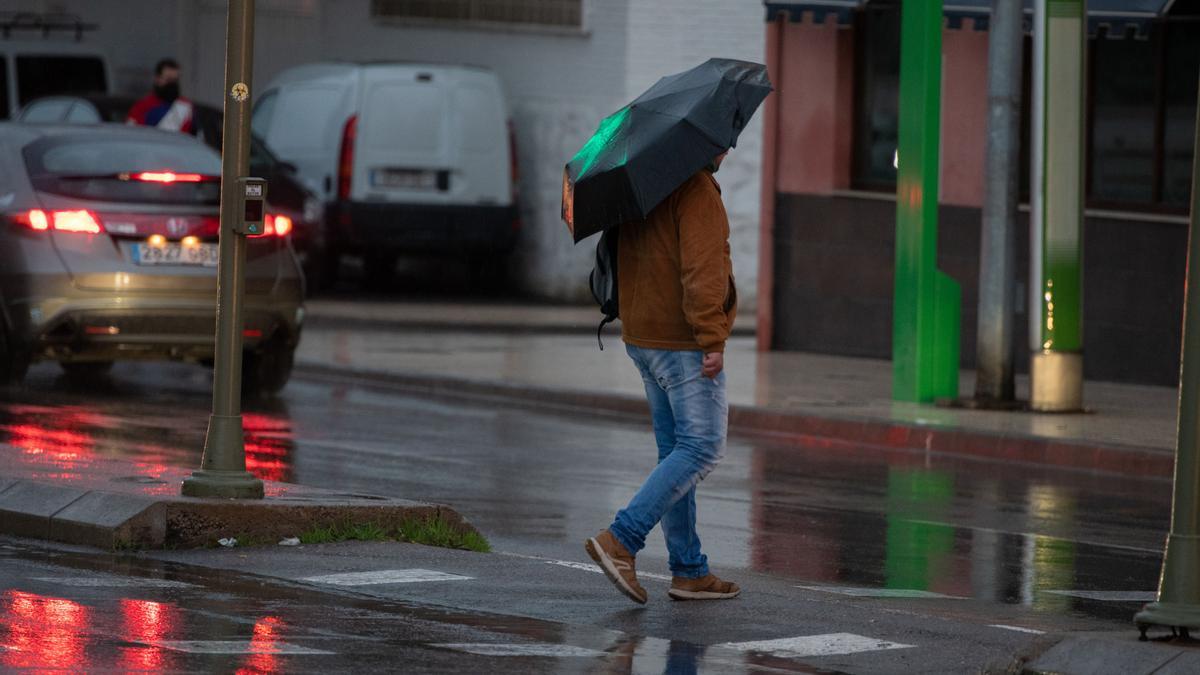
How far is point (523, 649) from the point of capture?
723cm

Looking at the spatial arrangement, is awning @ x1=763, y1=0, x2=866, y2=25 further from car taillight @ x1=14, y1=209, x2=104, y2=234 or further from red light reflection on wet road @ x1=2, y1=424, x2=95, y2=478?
red light reflection on wet road @ x1=2, y1=424, x2=95, y2=478

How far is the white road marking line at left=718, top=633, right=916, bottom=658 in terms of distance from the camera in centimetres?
741

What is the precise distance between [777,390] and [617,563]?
921 cm

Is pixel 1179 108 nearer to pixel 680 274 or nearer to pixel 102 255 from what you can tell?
pixel 102 255

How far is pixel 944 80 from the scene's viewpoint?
19.4 metres

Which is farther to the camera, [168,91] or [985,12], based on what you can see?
[168,91]

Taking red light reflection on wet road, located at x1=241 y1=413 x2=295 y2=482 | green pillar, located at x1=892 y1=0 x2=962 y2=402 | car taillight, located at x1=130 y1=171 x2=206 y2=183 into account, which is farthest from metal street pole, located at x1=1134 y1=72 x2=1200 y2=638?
green pillar, located at x1=892 y1=0 x2=962 y2=402

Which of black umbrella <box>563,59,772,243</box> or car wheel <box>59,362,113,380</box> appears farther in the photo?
car wheel <box>59,362,113,380</box>

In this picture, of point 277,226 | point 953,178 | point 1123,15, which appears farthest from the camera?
point 953,178

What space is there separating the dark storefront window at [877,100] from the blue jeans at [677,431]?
1225 cm

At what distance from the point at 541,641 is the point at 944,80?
12684 mm

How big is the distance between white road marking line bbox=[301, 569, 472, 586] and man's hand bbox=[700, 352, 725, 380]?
1.21m

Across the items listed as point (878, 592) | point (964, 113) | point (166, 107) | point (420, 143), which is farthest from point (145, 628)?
point (420, 143)

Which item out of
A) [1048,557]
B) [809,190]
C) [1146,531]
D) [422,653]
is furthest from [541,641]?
[809,190]
